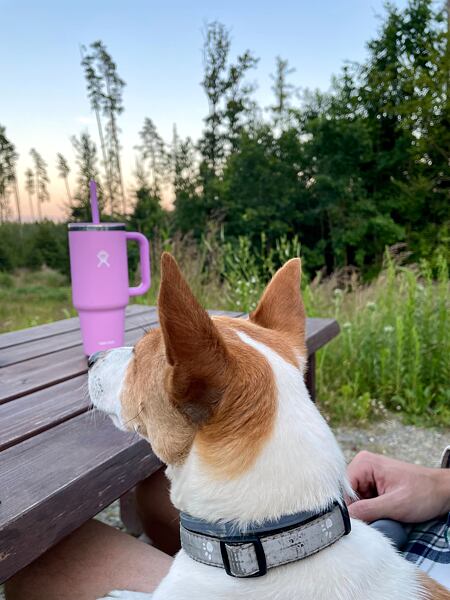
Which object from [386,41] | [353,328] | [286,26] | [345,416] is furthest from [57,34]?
[386,41]

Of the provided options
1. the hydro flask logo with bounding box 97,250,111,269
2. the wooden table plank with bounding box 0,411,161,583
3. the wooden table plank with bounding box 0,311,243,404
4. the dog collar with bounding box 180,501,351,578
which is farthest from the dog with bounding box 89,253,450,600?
the wooden table plank with bounding box 0,311,243,404

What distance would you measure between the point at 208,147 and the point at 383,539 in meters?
12.3

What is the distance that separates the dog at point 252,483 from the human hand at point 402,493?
0.33 metres

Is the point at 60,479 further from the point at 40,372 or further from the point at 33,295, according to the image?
the point at 33,295

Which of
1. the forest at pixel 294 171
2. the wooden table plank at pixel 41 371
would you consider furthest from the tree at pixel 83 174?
the wooden table plank at pixel 41 371

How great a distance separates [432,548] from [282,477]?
27.1 inches

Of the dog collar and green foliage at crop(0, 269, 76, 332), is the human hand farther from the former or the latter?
green foliage at crop(0, 269, 76, 332)

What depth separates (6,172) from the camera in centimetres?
853

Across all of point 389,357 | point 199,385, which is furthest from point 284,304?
point 389,357

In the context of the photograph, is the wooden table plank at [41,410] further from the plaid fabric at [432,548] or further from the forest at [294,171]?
the forest at [294,171]

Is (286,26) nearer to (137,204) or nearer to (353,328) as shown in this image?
(137,204)

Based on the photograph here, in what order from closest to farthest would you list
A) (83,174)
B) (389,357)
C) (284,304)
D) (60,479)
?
(60,479) → (284,304) → (389,357) → (83,174)

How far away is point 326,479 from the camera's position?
749mm

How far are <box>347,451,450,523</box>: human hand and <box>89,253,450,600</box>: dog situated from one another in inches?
12.8
